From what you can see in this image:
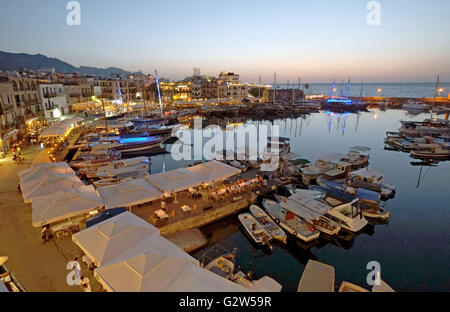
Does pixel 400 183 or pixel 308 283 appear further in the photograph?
pixel 400 183

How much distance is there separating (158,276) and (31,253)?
7.24m

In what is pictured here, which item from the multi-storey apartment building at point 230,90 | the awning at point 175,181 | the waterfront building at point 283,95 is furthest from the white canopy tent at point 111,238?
the waterfront building at point 283,95

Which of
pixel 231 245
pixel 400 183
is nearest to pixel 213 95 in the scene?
pixel 400 183

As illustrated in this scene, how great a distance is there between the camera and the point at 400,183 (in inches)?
940

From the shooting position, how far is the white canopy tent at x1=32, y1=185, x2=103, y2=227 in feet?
37.5

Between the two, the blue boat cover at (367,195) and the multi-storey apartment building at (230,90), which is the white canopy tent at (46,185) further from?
the multi-storey apartment building at (230,90)

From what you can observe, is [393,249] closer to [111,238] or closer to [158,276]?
[158,276]

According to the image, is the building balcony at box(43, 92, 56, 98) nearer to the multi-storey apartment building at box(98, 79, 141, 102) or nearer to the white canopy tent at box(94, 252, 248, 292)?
the multi-storey apartment building at box(98, 79, 141, 102)

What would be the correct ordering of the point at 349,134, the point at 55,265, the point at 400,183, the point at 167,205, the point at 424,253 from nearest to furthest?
the point at 55,265
the point at 424,253
the point at 167,205
the point at 400,183
the point at 349,134

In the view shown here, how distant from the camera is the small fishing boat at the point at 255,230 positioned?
1432cm

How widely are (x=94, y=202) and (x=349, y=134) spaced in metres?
47.3

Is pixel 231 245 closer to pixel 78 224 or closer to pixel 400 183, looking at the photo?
pixel 78 224

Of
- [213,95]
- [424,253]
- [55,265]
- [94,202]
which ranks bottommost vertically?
[424,253]

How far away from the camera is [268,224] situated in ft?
51.7
